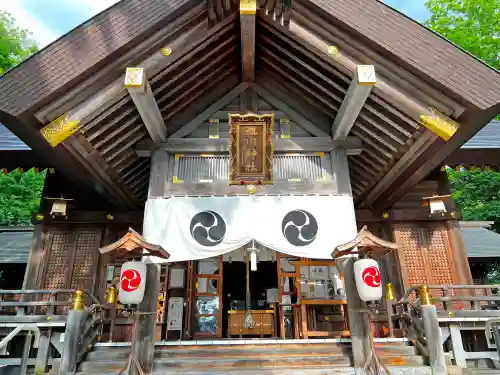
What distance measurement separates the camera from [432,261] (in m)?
8.72

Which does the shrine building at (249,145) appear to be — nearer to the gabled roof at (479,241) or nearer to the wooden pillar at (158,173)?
the wooden pillar at (158,173)

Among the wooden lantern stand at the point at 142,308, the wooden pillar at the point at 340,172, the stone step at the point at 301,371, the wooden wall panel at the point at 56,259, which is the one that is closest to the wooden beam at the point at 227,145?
the wooden pillar at the point at 340,172

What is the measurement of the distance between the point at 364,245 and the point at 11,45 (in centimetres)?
2619

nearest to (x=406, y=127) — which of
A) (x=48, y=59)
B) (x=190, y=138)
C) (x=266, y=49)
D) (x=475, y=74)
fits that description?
(x=475, y=74)

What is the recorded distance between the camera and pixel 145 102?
586 cm

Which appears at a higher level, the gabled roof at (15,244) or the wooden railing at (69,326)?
the gabled roof at (15,244)

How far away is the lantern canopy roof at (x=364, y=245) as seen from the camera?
530 centimetres

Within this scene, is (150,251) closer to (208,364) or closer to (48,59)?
(208,364)

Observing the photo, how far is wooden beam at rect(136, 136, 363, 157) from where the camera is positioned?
22.2 feet

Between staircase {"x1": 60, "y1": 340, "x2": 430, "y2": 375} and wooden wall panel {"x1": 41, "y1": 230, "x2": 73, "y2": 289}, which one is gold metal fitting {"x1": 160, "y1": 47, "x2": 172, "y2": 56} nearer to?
staircase {"x1": 60, "y1": 340, "x2": 430, "y2": 375}

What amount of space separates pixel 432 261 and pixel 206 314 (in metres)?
6.05

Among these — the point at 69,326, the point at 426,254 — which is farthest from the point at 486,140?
the point at 69,326

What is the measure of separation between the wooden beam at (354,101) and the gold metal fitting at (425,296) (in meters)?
3.06

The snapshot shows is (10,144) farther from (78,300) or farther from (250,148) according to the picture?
(250,148)
